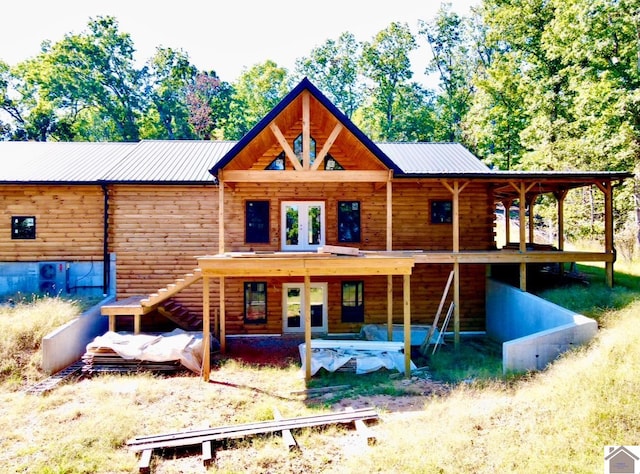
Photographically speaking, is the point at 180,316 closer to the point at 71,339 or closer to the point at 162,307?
the point at 162,307

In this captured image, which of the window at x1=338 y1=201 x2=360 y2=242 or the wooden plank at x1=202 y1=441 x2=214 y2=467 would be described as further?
the window at x1=338 y1=201 x2=360 y2=242

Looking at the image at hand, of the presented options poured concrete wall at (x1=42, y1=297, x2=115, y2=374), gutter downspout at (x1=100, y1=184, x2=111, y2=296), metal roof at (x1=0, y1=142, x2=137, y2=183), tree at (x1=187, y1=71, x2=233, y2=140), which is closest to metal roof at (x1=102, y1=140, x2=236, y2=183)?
metal roof at (x1=0, y1=142, x2=137, y2=183)

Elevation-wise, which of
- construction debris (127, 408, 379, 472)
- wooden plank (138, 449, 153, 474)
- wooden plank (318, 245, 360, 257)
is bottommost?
wooden plank (138, 449, 153, 474)

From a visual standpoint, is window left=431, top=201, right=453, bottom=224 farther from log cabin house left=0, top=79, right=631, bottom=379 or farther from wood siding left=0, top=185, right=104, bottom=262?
wood siding left=0, top=185, right=104, bottom=262

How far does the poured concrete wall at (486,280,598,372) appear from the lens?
9.53 m

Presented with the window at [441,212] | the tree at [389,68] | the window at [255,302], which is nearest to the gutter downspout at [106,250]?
the window at [255,302]

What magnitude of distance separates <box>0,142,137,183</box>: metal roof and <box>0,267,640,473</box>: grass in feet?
21.3

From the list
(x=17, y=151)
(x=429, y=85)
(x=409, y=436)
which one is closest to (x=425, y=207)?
(x=409, y=436)

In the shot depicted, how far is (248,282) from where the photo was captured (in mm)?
15031

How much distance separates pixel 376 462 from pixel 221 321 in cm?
858

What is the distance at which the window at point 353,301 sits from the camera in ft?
49.9

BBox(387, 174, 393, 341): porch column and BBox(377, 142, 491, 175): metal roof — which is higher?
BBox(377, 142, 491, 175): metal roof

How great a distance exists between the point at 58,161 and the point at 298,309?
11.8 metres

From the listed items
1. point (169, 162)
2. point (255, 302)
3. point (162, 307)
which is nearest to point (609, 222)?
point (255, 302)
